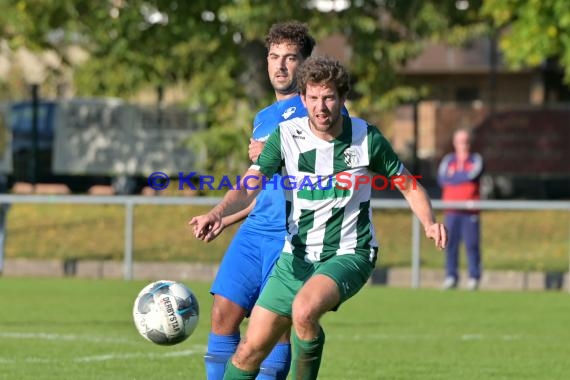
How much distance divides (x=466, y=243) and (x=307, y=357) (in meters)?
10.2

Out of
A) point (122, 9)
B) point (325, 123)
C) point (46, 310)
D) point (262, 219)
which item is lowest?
point (46, 310)

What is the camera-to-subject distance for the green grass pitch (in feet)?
30.5

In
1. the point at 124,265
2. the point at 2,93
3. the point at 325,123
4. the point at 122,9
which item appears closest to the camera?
the point at 325,123

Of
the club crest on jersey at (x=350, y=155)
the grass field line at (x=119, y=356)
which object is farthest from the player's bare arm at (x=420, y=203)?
the grass field line at (x=119, y=356)

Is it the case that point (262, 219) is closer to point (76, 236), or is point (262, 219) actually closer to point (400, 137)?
point (76, 236)

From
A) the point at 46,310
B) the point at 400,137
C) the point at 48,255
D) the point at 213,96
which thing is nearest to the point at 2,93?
the point at 400,137

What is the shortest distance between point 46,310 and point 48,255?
17.8 feet

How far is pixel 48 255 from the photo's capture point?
18.8m

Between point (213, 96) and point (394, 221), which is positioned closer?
point (394, 221)

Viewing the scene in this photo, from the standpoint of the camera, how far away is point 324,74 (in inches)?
258

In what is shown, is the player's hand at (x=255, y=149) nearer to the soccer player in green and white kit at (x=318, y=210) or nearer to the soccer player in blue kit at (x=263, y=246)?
the soccer player in blue kit at (x=263, y=246)

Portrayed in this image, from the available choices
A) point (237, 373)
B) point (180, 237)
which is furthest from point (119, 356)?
point (180, 237)

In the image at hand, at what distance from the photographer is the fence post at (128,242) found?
17.5 metres

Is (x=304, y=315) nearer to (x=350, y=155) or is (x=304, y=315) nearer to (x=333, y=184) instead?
(x=333, y=184)
